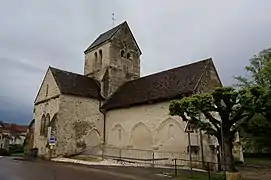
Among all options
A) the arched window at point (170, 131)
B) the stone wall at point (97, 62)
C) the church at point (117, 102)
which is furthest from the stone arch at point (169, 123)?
the stone wall at point (97, 62)

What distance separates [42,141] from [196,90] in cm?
1859

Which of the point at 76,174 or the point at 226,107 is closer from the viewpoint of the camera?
the point at 226,107

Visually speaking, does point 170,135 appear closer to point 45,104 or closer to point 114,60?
point 114,60

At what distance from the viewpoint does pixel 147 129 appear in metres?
25.7

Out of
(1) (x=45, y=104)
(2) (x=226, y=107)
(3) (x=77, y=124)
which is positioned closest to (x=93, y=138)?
(3) (x=77, y=124)

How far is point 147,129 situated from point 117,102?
6.04 m

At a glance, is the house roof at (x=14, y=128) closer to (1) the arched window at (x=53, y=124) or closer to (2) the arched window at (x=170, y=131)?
(1) the arched window at (x=53, y=124)

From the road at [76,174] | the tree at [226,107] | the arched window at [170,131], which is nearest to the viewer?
the road at [76,174]

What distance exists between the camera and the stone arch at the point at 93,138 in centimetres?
3027

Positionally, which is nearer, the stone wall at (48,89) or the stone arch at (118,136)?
the stone arch at (118,136)

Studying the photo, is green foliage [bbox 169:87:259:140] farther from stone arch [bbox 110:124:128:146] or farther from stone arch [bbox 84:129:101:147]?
stone arch [bbox 84:129:101:147]

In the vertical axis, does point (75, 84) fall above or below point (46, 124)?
above

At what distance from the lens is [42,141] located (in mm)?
30781

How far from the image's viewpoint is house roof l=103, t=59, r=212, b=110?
77.8ft
